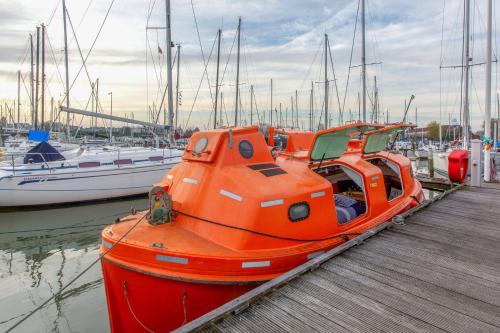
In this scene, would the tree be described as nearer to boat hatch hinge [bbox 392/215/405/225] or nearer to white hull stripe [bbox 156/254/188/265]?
boat hatch hinge [bbox 392/215/405/225]

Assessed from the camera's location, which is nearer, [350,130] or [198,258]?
[198,258]

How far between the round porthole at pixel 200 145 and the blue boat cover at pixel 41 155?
10567 mm

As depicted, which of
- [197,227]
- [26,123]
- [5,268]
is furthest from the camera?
[26,123]

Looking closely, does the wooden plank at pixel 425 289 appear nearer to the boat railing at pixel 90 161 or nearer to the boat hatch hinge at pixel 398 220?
the boat hatch hinge at pixel 398 220

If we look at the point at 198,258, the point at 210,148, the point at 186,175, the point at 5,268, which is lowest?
the point at 5,268

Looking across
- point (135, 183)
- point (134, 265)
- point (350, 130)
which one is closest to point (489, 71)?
point (350, 130)

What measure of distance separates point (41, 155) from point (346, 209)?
11.8 meters

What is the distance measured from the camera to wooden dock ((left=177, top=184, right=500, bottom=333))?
9.59ft

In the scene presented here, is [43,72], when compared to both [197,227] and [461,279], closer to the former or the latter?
[197,227]

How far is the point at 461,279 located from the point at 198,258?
9.30 feet

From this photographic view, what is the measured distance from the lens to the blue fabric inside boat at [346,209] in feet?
18.7

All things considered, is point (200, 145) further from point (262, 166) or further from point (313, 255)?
point (313, 255)

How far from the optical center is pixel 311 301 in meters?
3.29

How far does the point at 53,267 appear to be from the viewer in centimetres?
731
